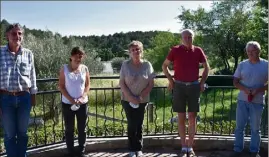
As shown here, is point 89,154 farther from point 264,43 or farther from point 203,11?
point 203,11

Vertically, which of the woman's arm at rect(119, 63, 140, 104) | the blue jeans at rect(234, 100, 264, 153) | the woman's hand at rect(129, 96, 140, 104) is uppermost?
the woman's arm at rect(119, 63, 140, 104)

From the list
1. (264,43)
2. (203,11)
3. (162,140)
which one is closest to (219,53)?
(203,11)

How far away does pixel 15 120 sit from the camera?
11.8 ft

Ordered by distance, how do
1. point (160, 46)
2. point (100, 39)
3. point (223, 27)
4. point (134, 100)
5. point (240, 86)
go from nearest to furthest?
1. point (134, 100)
2. point (240, 86)
3. point (100, 39)
4. point (223, 27)
5. point (160, 46)

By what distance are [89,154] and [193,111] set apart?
59.0 inches

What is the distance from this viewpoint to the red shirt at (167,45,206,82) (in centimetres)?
405

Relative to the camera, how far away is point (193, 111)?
4207 mm

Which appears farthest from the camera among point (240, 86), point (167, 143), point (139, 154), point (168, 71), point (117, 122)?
point (117, 122)

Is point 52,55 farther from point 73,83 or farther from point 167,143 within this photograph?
point 73,83

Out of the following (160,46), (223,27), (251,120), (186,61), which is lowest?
(251,120)

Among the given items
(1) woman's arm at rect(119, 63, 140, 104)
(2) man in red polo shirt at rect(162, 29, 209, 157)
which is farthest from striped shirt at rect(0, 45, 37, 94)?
(2) man in red polo shirt at rect(162, 29, 209, 157)

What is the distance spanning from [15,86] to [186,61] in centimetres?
192

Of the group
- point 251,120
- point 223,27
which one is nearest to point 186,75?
point 251,120

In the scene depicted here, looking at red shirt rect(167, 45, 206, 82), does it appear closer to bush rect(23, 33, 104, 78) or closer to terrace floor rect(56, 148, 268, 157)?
terrace floor rect(56, 148, 268, 157)
